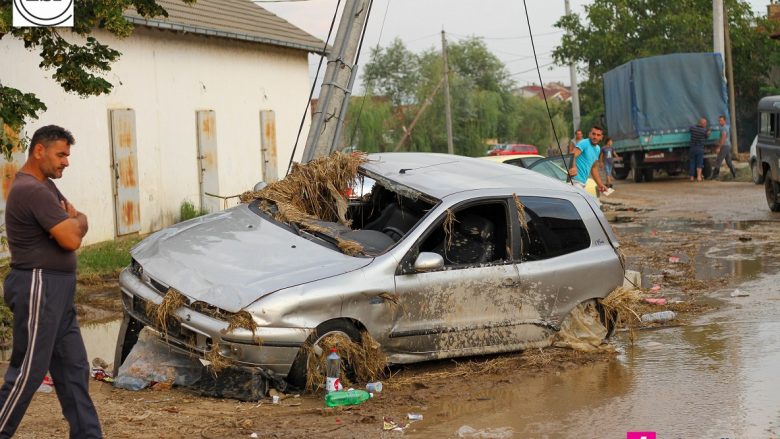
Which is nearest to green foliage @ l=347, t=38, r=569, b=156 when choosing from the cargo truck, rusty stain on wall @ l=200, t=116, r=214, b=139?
the cargo truck

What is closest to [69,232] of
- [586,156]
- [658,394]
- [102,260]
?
[658,394]

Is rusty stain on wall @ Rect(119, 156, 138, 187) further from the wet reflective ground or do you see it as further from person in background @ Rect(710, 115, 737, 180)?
person in background @ Rect(710, 115, 737, 180)

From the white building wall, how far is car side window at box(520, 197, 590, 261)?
1013cm

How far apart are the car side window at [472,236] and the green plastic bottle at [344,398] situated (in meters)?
1.43

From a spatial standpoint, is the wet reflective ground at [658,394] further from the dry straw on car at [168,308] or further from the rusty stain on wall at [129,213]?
the rusty stain on wall at [129,213]

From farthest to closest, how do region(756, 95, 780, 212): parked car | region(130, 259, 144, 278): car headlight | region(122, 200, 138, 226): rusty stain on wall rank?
1. region(756, 95, 780, 212): parked car
2. region(122, 200, 138, 226): rusty stain on wall
3. region(130, 259, 144, 278): car headlight

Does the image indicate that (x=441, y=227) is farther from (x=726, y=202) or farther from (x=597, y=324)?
(x=726, y=202)

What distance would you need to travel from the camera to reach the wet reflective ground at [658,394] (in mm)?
7016

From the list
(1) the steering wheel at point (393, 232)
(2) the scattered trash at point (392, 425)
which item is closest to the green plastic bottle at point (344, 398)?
(2) the scattered trash at point (392, 425)

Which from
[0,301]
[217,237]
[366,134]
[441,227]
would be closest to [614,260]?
[441,227]

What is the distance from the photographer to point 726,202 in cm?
2447

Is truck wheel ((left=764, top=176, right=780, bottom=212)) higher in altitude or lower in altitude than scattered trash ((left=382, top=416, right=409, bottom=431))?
higher

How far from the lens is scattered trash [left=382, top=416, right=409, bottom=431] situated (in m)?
6.95

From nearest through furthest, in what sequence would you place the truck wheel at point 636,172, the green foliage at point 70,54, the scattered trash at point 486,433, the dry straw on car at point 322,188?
1. the scattered trash at point 486,433
2. the dry straw on car at point 322,188
3. the green foliage at point 70,54
4. the truck wheel at point 636,172
